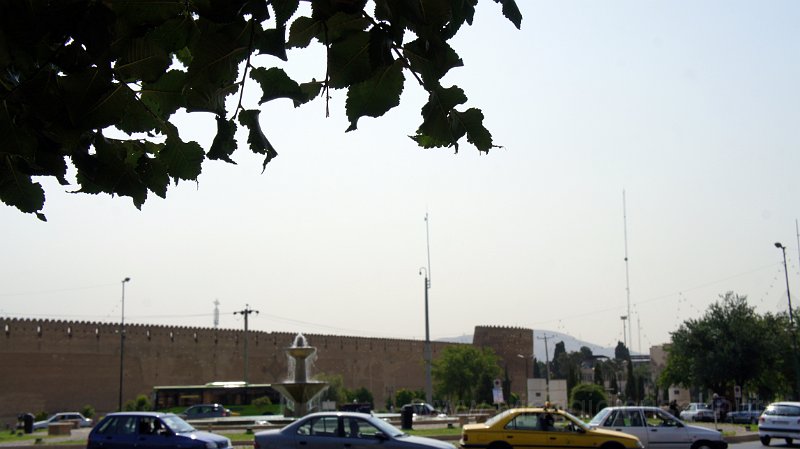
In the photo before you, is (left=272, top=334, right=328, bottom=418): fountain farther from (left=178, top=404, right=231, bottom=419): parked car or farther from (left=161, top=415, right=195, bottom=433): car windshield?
(left=178, top=404, right=231, bottom=419): parked car

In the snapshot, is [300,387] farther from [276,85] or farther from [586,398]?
[586,398]

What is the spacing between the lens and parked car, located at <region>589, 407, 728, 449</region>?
17984 mm

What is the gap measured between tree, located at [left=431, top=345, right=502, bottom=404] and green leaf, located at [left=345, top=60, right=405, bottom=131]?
61.4 meters

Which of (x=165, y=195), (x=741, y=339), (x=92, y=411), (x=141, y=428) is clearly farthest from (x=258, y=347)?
(x=165, y=195)

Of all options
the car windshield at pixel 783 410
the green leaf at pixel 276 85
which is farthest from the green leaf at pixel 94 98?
the car windshield at pixel 783 410

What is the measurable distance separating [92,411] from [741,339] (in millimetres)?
34353

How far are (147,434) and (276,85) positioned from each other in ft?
50.9

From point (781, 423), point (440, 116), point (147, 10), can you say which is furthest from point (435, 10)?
point (781, 423)

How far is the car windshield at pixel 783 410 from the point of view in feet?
79.0

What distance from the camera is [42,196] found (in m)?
2.95

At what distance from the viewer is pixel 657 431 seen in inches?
714

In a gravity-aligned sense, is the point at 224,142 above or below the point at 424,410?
above

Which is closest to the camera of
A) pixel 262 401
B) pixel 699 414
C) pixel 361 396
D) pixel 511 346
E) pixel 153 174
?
pixel 153 174

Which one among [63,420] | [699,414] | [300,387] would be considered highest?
[300,387]
